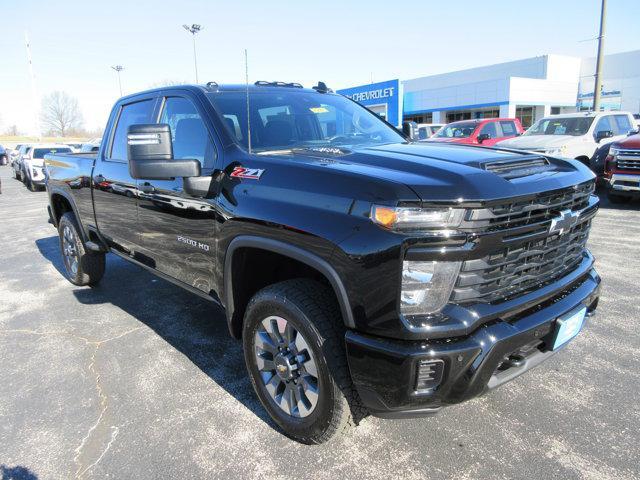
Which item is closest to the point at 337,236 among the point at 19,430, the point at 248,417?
the point at 248,417

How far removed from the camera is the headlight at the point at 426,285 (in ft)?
6.38

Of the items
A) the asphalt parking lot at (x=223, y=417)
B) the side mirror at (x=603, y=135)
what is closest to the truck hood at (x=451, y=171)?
the asphalt parking lot at (x=223, y=417)

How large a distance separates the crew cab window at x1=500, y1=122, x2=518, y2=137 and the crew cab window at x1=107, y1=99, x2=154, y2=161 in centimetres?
1230

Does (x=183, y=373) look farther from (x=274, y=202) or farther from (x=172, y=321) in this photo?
(x=274, y=202)

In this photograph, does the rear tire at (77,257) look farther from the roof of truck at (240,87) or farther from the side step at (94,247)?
the roof of truck at (240,87)

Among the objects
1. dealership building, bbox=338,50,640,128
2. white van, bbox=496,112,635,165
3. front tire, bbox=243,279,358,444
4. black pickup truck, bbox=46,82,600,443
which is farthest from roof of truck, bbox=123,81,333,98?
dealership building, bbox=338,50,640,128

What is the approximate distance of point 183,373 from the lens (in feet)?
11.2

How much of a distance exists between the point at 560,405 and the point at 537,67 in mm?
47837

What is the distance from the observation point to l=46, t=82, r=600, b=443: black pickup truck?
195 centimetres

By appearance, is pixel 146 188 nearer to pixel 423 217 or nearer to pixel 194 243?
pixel 194 243

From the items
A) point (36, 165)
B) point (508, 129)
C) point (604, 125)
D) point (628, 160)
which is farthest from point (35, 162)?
point (628, 160)

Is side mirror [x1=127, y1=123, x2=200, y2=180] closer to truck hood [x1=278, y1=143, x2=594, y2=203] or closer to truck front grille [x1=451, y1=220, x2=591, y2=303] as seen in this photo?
truck hood [x1=278, y1=143, x2=594, y2=203]

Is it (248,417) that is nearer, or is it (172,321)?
(248,417)

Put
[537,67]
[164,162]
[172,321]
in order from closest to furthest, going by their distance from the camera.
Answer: [164,162], [172,321], [537,67]
